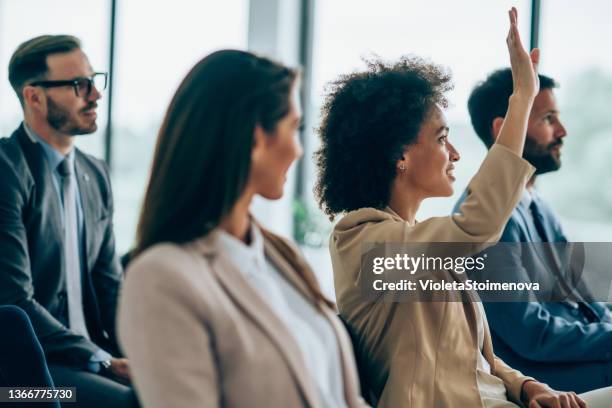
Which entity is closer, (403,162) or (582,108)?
(403,162)

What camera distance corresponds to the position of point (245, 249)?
3.72 ft

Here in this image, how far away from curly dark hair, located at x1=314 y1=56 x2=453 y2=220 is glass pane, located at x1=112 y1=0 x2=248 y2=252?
132 inches

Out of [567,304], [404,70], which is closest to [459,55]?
→ [567,304]

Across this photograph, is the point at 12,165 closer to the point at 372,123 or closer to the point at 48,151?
the point at 48,151

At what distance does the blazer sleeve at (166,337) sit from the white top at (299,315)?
0.13 m

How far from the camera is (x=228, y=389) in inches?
39.5

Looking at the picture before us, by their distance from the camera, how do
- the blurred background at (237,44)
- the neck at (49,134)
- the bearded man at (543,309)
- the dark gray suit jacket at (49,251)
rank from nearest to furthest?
the bearded man at (543,309), the dark gray suit jacket at (49,251), the neck at (49,134), the blurred background at (237,44)

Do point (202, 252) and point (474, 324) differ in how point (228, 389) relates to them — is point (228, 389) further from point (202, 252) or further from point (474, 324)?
point (474, 324)

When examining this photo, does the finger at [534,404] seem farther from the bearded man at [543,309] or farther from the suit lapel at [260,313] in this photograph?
the suit lapel at [260,313]

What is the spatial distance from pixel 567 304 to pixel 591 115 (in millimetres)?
1505

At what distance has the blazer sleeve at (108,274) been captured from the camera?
2.65 m

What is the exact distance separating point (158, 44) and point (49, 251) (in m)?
2.78

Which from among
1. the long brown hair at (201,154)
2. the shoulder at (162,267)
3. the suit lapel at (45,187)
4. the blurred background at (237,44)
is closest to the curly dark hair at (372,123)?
the long brown hair at (201,154)

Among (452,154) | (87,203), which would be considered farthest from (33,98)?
(452,154)
